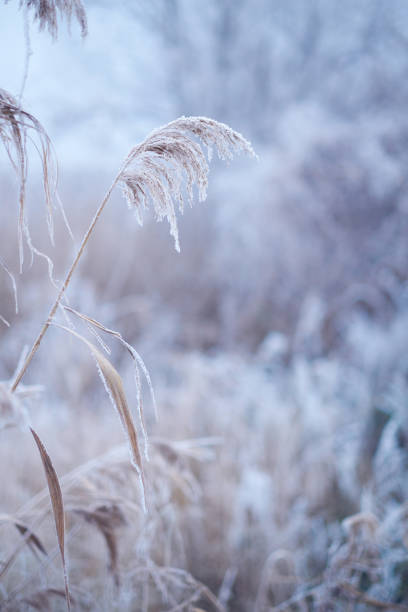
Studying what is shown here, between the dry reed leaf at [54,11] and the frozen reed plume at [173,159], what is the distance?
21cm

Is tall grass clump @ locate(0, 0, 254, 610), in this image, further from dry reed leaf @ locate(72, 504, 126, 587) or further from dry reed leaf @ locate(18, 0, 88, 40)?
dry reed leaf @ locate(72, 504, 126, 587)

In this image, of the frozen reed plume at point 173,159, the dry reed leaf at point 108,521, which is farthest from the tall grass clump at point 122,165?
the dry reed leaf at point 108,521

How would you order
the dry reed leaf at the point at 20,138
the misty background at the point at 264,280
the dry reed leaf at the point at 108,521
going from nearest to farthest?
the dry reed leaf at the point at 20,138, the dry reed leaf at the point at 108,521, the misty background at the point at 264,280

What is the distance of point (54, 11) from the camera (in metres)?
0.60

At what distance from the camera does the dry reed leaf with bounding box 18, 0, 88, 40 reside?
1.93 ft

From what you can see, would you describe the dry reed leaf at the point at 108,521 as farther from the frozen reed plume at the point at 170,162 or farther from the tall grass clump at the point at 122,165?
the frozen reed plume at the point at 170,162

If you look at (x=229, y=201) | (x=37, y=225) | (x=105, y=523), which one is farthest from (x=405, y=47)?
(x=105, y=523)

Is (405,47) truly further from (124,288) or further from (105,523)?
(105,523)

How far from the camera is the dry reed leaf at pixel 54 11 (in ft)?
1.93

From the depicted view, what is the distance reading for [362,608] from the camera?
1330 mm

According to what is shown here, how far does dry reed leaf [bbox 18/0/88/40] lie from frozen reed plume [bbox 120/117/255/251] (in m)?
0.21

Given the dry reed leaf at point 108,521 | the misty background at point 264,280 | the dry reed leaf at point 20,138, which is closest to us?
the dry reed leaf at point 20,138

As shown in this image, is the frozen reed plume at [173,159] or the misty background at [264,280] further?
the misty background at [264,280]

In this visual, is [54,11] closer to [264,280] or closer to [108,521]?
[108,521]
